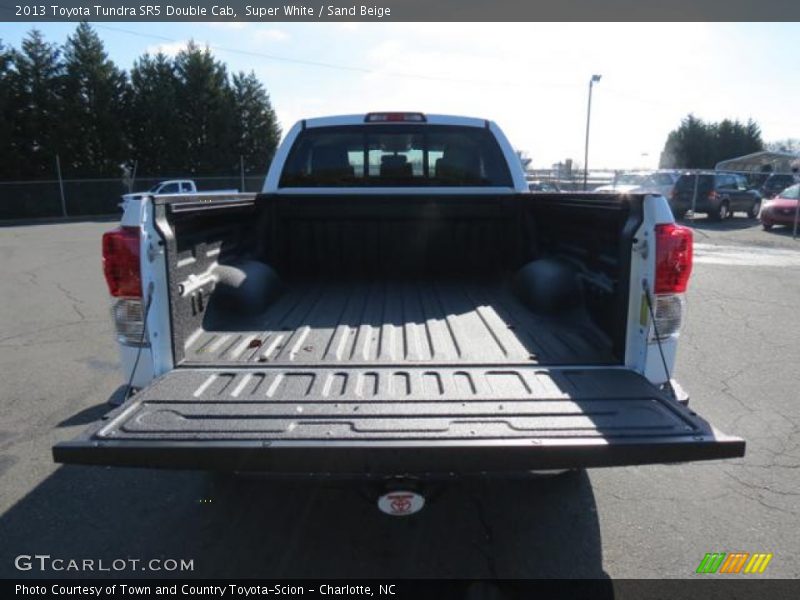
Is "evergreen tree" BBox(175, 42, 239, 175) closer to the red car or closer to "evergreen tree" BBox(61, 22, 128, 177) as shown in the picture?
"evergreen tree" BBox(61, 22, 128, 177)

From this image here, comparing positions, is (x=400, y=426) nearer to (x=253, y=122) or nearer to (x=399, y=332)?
(x=399, y=332)

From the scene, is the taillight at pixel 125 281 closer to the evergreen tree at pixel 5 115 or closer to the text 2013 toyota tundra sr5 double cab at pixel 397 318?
the text 2013 toyota tundra sr5 double cab at pixel 397 318

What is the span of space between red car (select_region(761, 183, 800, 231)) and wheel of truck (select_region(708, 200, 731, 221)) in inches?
99.4

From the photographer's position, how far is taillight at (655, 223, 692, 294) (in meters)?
Result: 2.52

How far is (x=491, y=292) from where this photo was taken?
425 centimetres

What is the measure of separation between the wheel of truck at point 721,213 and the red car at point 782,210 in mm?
2524

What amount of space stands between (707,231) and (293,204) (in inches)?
808

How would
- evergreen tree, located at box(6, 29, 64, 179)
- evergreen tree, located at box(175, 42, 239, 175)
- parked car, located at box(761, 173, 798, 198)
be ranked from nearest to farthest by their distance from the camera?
evergreen tree, located at box(6, 29, 64, 179), parked car, located at box(761, 173, 798, 198), evergreen tree, located at box(175, 42, 239, 175)

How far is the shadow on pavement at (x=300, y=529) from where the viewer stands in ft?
8.88

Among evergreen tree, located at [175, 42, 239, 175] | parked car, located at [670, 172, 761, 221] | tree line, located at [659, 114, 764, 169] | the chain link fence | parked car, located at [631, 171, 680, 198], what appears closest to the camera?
parked car, located at [670, 172, 761, 221]

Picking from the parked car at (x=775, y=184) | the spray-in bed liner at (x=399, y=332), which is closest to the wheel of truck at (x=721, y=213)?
the parked car at (x=775, y=184)

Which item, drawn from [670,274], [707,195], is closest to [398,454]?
[670,274]

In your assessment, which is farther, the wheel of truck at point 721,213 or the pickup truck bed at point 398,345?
the wheel of truck at point 721,213

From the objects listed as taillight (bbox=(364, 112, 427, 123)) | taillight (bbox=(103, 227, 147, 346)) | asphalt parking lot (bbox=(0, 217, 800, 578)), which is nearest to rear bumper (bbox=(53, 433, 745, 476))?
asphalt parking lot (bbox=(0, 217, 800, 578))
